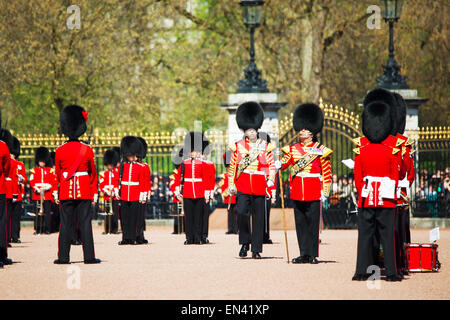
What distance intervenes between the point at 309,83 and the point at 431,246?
→ 16353 millimetres

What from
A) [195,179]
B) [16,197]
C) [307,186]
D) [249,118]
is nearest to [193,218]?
[195,179]

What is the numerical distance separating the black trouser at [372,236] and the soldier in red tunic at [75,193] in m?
3.10

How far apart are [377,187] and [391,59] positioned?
9.96 metres

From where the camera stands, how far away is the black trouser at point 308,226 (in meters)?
11.1

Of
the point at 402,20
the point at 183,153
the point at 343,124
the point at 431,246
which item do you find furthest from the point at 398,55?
the point at 431,246

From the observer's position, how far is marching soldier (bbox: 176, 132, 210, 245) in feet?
48.8

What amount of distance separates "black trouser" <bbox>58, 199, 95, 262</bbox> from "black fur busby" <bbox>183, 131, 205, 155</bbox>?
4.03m

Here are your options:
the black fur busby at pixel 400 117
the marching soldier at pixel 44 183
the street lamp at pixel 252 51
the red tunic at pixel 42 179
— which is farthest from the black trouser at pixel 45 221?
the black fur busby at pixel 400 117

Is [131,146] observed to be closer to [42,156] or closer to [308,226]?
[42,156]

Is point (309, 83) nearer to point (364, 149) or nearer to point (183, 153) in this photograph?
point (183, 153)

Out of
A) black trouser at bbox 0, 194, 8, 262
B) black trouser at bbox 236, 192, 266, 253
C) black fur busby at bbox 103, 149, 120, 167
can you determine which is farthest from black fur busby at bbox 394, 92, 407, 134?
black fur busby at bbox 103, 149, 120, 167

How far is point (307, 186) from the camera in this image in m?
11.2
